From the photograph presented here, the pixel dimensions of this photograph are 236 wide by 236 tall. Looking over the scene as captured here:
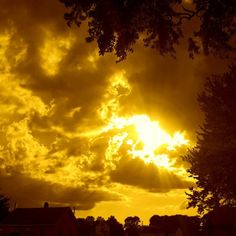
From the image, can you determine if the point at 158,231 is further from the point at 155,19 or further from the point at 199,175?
the point at 155,19

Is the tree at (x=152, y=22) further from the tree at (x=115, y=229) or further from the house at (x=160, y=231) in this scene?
the house at (x=160, y=231)

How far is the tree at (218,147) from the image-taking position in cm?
2834

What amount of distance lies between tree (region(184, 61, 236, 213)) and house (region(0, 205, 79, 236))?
39862 mm

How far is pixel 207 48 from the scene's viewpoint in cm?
1496

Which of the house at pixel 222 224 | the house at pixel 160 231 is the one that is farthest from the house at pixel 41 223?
the house at pixel 160 231

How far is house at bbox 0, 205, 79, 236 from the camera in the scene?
6756cm

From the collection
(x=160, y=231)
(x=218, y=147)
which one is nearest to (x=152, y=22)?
(x=218, y=147)

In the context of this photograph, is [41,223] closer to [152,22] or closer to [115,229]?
[115,229]

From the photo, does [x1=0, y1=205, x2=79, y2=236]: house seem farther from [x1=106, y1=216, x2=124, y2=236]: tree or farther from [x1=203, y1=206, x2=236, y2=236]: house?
[x1=106, y1=216, x2=124, y2=236]: tree

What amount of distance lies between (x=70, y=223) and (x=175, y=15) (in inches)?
2450

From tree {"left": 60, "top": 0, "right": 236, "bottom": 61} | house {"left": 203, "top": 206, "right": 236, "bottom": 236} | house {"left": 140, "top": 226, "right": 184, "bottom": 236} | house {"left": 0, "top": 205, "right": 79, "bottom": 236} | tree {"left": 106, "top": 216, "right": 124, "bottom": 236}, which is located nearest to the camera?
tree {"left": 60, "top": 0, "right": 236, "bottom": 61}

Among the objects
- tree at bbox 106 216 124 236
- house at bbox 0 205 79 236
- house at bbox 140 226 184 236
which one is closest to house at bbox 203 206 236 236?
house at bbox 0 205 79 236

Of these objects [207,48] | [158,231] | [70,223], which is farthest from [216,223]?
[158,231]

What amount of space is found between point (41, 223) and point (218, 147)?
4563 cm
